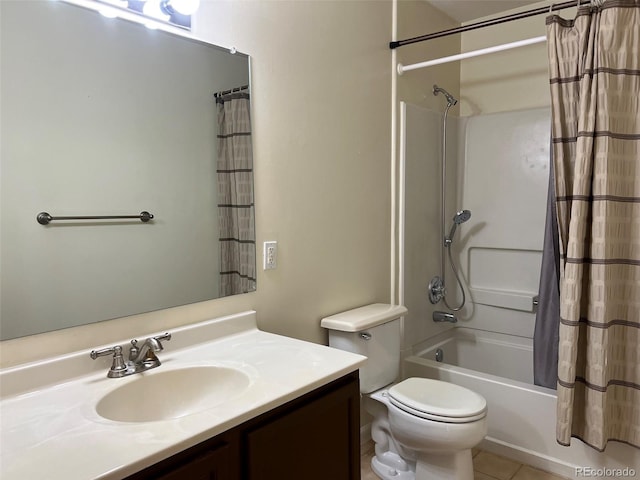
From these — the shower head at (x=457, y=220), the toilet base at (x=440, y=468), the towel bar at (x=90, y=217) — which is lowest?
the toilet base at (x=440, y=468)

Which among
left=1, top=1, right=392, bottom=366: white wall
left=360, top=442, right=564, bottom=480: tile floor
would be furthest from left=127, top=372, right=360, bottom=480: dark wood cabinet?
left=360, top=442, right=564, bottom=480: tile floor

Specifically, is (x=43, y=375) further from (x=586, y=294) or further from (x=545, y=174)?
(x=545, y=174)

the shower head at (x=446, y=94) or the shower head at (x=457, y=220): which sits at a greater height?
the shower head at (x=446, y=94)

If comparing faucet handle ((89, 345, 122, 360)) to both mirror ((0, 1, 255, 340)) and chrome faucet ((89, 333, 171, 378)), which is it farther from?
mirror ((0, 1, 255, 340))

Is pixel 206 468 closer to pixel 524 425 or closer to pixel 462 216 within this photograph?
pixel 524 425

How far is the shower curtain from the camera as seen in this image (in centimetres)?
181

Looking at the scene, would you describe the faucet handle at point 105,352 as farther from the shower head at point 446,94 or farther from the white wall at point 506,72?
the white wall at point 506,72

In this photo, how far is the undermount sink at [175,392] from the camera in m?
1.27

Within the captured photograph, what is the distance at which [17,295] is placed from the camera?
120 cm

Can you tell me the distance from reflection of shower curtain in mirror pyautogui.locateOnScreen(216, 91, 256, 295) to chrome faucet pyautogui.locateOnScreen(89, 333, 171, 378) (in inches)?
14.2

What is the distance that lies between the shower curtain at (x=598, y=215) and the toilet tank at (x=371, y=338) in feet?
2.40

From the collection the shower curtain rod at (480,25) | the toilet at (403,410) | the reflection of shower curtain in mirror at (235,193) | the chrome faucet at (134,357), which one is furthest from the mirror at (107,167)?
the shower curtain rod at (480,25)

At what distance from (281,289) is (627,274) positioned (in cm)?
142

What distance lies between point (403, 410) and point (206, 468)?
3.60 ft
